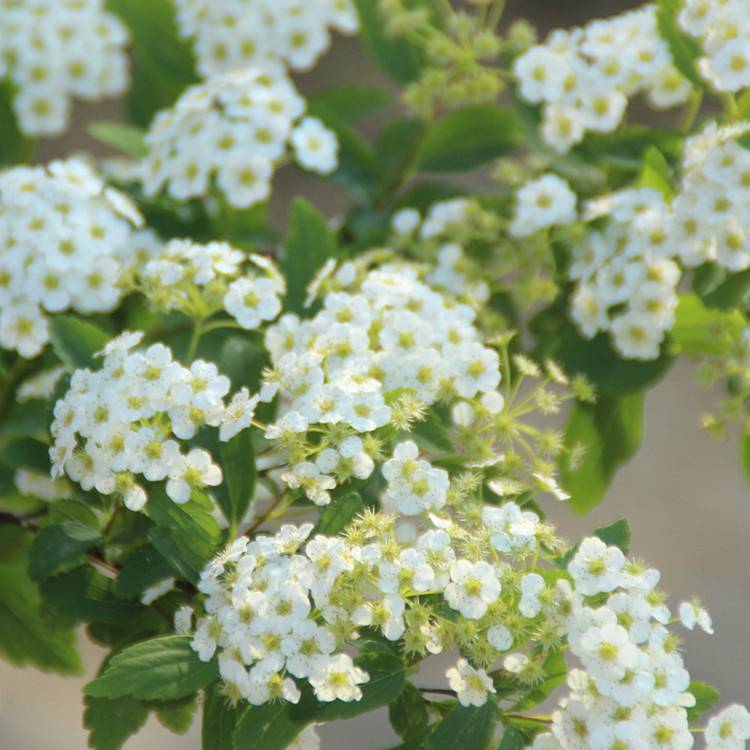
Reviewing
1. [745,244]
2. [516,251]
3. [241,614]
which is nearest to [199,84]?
[516,251]

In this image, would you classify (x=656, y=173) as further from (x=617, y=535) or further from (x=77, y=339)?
(x=77, y=339)

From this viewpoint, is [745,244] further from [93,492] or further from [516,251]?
[93,492]

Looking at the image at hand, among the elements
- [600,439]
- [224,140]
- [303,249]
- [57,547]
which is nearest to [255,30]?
[224,140]

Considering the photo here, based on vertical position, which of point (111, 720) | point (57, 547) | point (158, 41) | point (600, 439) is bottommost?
point (600, 439)

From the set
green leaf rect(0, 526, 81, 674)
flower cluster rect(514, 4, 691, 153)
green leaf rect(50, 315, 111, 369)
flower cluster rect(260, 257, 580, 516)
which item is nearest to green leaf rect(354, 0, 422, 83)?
flower cluster rect(514, 4, 691, 153)

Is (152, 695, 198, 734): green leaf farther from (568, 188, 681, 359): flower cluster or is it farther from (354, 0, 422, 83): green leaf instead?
(354, 0, 422, 83): green leaf
